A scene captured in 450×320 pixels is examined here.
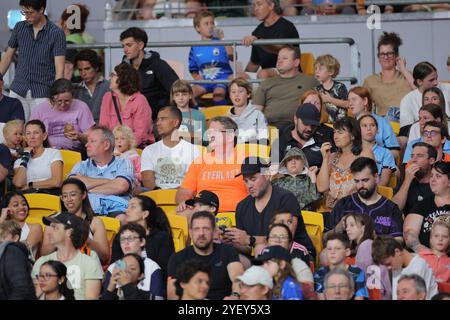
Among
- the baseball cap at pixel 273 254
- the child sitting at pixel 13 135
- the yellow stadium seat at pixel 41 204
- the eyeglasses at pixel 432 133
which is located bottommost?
the baseball cap at pixel 273 254

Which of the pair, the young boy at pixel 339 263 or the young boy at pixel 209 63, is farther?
the young boy at pixel 209 63

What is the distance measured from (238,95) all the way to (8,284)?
4051 mm

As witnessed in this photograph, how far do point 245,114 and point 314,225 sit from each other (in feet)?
7.25

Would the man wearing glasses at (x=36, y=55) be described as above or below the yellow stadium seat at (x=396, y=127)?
above

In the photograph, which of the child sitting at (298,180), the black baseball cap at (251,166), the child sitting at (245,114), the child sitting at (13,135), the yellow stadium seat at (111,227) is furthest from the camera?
the child sitting at (13,135)

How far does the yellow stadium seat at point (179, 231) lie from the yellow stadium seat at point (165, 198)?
2.35ft

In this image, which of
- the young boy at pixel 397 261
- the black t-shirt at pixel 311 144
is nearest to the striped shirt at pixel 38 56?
the black t-shirt at pixel 311 144

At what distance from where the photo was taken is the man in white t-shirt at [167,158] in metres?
13.1

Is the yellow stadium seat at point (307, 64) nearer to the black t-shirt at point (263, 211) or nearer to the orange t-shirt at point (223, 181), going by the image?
the orange t-shirt at point (223, 181)

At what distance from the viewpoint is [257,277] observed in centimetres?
1013

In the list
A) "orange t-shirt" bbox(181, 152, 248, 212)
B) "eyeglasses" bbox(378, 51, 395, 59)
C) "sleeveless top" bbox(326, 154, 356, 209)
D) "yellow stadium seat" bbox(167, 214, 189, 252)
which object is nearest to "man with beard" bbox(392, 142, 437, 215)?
"sleeveless top" bbox(326, 154, 356, 209)

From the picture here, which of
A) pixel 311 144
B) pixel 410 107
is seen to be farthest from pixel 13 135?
pixel 410 107

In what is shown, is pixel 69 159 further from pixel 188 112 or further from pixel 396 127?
pixel 396 127

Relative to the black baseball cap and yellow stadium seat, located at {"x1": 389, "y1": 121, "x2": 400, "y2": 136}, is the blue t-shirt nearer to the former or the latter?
yellow stadium seat, located at {"x1": 389, "y1": 121, "x2": 400, "y2": 136}
